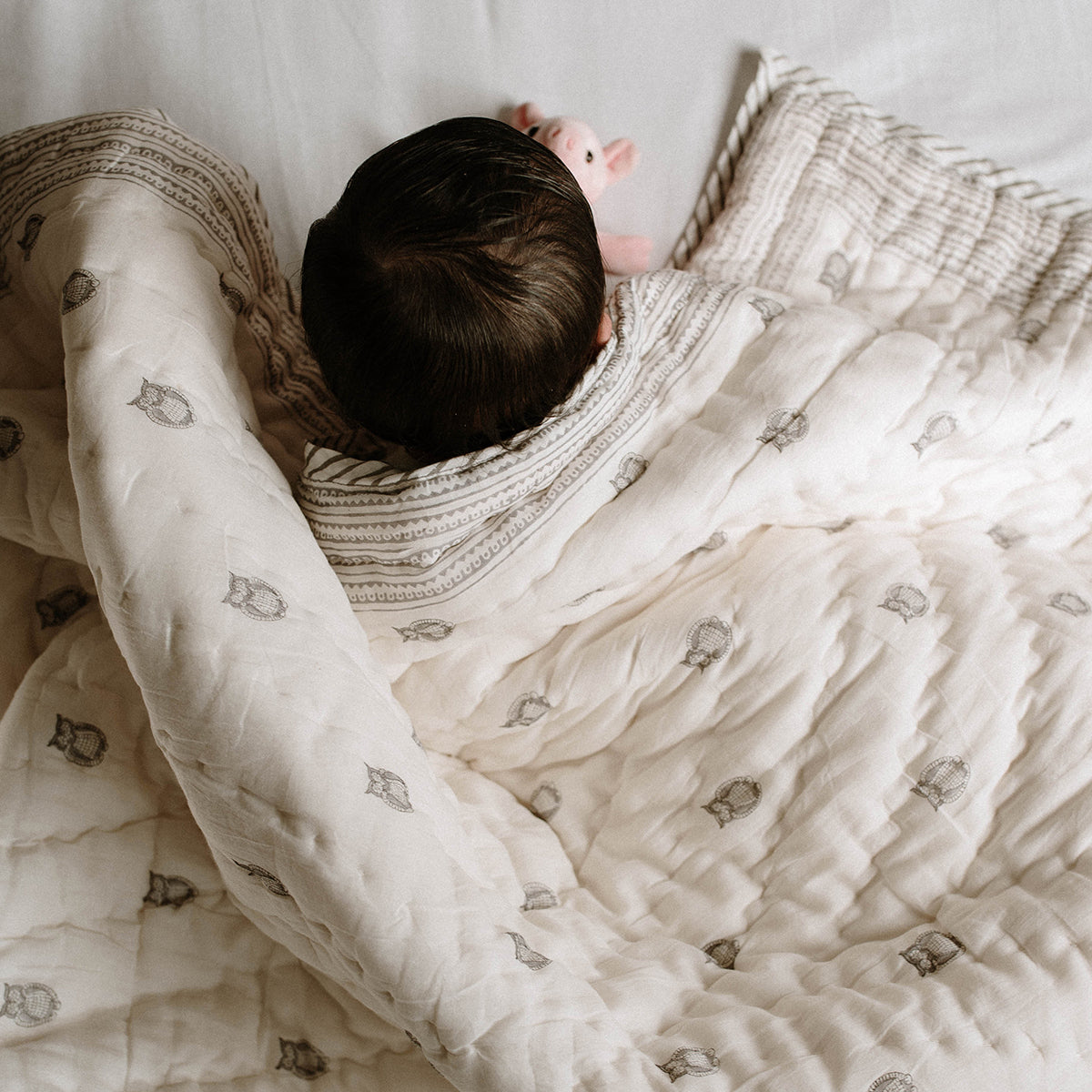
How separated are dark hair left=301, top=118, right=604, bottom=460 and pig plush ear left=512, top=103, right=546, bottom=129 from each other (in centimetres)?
30

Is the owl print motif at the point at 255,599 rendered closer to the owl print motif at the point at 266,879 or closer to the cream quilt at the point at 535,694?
the cream quilt at the point at 535,694

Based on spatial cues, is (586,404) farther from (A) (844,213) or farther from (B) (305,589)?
(A) (844,213)

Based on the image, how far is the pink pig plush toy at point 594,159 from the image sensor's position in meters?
0.86

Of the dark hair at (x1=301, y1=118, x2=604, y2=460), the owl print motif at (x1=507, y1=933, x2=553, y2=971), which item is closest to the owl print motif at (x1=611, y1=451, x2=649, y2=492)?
the dark hair at (x1=301, y1=118, x2=604, y2=460)

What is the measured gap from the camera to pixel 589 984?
0.64 m

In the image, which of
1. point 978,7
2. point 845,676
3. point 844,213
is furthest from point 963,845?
point 978,7

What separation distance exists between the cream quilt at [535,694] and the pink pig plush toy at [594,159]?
113 mm

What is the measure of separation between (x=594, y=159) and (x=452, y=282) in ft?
1.30

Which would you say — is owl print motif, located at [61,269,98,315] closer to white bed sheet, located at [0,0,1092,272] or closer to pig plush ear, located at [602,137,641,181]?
white bed sheet, located at [0,0,1092,272]

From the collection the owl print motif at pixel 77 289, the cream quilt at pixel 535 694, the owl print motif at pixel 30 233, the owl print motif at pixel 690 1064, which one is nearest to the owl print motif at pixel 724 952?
the cream quilt at pixel 535 694

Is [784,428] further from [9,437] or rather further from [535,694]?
[9,437]

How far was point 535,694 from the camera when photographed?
2.51ft

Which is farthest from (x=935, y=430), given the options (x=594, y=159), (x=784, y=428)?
(x=594, y=159)

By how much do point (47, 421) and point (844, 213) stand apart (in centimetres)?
77
